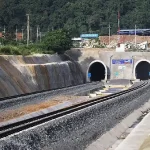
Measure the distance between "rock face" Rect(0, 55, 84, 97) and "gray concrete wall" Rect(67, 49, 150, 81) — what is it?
716cm

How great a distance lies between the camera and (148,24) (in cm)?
19062

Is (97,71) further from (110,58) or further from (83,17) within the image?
(83,17)

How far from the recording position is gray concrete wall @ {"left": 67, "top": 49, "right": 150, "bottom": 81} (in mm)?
87812

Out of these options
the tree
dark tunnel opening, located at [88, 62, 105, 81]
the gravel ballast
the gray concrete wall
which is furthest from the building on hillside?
the gravel ballast

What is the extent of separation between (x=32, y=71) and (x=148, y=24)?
14021 centimetres

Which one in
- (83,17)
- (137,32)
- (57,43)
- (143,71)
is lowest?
(143,71)

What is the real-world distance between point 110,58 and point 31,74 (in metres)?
34.3

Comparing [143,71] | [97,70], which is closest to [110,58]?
[97,70]

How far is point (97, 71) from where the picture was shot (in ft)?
314

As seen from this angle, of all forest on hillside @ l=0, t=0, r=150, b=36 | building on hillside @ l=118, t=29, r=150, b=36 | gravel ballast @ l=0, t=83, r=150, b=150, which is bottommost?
gravel ballast @ l=0, t=83, r=150, b=150

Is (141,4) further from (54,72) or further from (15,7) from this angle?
(54,72)

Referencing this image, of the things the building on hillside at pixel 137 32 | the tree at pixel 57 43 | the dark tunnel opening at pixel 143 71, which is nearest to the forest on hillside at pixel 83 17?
the building on hillside at pixel 137 32

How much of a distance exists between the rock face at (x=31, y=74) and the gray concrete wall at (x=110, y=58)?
716 centimetres

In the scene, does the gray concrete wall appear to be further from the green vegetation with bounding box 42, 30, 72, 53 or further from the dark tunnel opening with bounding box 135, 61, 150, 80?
the dark tunnel opening with bounding box 135, 61, 150, 80
